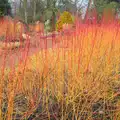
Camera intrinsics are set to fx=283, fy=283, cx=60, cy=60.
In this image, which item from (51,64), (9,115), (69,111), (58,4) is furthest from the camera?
(58,4)

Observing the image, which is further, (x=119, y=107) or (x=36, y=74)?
(x=36, y=74)

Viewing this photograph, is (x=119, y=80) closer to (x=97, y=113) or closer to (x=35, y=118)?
(x=97, y=113)

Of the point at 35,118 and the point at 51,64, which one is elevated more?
the point at 51,64

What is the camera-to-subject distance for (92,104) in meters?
2.57

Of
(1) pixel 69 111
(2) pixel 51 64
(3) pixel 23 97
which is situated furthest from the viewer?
(2) pixel 51 64

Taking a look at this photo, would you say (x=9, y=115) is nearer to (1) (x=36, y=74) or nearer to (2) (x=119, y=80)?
(1) (x=36, y=74)

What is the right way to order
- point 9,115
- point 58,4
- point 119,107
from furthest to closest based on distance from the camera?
point 58,4, point 119,107, point 9,115

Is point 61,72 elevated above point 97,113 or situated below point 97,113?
above

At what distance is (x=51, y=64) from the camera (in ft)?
10.1

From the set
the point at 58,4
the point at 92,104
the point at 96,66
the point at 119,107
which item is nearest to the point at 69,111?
the point at 92,104

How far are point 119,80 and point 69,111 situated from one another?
101cm

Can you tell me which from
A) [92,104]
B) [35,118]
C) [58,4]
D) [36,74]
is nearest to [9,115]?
[35,118]

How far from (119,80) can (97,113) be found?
2.81 ft

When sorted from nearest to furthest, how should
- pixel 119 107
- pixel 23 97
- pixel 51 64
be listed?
pixel 119 107 < pixel 23 97 < pixel 51 64
